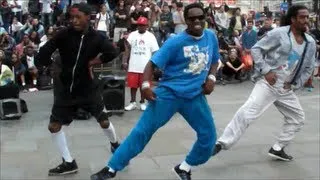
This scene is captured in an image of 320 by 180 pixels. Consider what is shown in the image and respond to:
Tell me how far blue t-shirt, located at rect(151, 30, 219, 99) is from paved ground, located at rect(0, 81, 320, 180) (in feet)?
3.99

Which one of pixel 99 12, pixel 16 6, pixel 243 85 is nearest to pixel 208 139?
pixel 243 85

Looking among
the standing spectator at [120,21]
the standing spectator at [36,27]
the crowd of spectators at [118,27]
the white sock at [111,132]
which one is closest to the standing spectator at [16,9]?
the crowd of spectators at [118,27]

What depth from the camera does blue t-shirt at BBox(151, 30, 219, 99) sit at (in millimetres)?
4969

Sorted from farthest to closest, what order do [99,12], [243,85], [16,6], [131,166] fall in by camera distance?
[16,6], [99,12], [243,85], [131,166]

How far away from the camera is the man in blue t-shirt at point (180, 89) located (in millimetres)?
4949

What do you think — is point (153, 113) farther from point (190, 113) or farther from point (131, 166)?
point (131, 166)

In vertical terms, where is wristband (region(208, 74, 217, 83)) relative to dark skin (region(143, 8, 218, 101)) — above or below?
below

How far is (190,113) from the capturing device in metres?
5.11

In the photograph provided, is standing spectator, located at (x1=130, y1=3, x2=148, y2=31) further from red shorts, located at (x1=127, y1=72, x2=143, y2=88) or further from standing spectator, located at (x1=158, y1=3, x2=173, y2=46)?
red shorts, located at (x1=127, y1=72, x2=143, y2=88)

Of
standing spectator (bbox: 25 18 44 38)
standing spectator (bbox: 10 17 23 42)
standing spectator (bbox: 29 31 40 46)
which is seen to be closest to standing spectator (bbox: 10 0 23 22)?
standing spectator (bbox: 10 17 23 42)

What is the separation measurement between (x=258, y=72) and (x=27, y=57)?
9480 mm

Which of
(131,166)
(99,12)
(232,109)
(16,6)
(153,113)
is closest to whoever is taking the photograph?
(153,113)

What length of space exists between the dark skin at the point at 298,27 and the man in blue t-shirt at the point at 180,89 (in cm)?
121

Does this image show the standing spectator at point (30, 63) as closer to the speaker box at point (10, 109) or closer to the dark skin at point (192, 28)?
the speaker box at point (10, 109)
